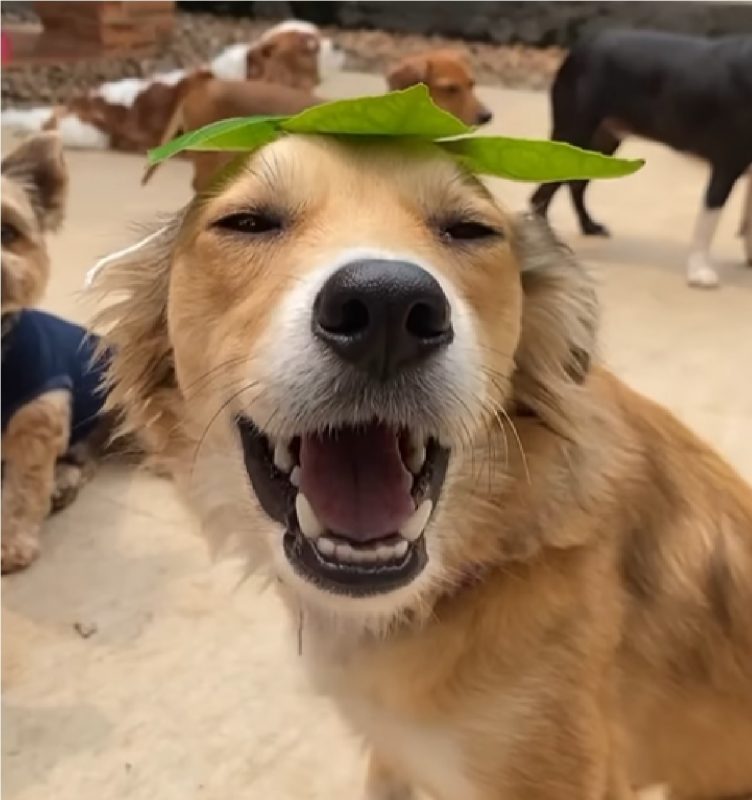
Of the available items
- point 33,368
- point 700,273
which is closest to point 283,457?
point 33,368

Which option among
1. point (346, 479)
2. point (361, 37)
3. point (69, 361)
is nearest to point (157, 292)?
point (346, 479)

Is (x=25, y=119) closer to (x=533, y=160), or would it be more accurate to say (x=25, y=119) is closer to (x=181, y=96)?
(x=181, y=96)

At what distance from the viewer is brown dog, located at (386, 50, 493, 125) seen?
11.8 feet

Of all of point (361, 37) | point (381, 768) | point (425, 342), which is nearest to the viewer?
point (425, 342)

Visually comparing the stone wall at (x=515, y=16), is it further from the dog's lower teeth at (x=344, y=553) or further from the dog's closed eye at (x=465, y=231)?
the dog's lower teeth at (x=344, y=553)

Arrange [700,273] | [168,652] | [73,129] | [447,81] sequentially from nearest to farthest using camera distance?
[168,652] < [700,273] < [447,81] < [73,129]

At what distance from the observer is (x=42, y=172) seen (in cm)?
220

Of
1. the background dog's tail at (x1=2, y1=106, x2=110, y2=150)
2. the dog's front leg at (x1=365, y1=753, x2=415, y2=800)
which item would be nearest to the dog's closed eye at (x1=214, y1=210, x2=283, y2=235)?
the dog's front leg at (x1=365, y1=753, x2=415, y2=800)

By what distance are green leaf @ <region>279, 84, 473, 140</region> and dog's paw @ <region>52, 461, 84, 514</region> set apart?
1278 millimetres

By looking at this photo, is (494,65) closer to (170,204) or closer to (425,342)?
(170,204)

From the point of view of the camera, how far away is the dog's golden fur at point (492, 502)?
3.39 ft

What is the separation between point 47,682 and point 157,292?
78 centimetres

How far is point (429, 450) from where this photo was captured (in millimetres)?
1063

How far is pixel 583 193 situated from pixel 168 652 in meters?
2.10
